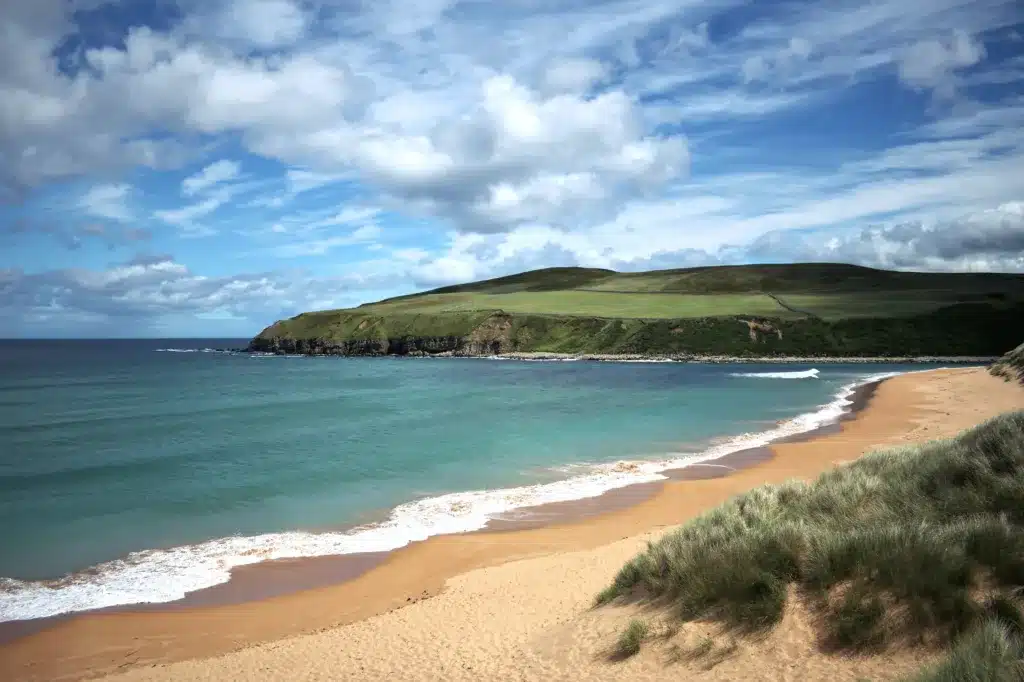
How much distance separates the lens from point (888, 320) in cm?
10856

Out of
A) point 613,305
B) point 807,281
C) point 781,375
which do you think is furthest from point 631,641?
point 807,281

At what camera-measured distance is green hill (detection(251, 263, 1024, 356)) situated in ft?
341

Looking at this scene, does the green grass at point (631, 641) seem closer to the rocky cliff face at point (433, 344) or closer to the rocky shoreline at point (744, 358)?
the rocky shoreline at point (744, 358)

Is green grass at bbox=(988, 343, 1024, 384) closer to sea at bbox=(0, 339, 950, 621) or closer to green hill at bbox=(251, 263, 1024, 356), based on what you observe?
sea at bbox=(0, 339, 950, 621)

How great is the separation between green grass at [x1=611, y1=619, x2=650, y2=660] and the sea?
842cm

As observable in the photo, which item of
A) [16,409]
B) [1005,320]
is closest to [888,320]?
[1005,320]

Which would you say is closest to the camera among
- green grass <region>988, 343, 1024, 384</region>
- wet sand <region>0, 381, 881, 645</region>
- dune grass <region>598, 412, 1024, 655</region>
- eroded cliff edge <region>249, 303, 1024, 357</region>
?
dune grass <region>598, 412, 1024, 655</region>

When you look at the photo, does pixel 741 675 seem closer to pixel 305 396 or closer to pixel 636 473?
pixel 636 473

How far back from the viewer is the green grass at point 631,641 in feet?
23.8

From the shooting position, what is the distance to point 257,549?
1476cm

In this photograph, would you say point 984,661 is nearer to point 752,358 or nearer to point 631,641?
point 631,641

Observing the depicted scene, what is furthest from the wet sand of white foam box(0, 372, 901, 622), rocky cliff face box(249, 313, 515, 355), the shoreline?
rocky cliff face box(249, 313, 515, 355)

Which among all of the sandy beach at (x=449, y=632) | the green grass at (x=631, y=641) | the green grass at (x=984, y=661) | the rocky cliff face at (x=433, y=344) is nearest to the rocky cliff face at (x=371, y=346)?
the rocky cliff face at (x=433, y=344)

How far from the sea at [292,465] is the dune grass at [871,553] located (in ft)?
28.0
